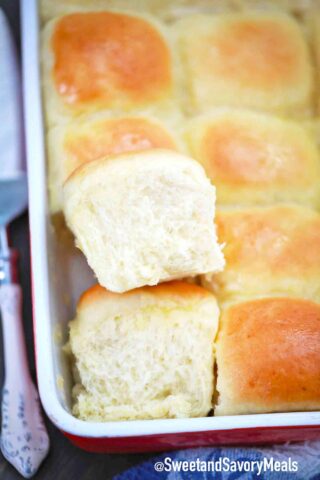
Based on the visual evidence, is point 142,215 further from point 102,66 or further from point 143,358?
point 102,66

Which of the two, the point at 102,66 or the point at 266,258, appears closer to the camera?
the point at 266,258

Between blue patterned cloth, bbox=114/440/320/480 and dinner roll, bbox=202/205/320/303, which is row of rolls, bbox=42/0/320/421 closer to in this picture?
dinner roll, bbox=202/205/320/303

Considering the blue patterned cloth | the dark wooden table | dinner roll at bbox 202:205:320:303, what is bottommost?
the dark wooden table

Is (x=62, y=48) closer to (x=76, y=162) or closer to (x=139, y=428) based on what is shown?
(x=76, y=162)

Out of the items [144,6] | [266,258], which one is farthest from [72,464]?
[144,6]

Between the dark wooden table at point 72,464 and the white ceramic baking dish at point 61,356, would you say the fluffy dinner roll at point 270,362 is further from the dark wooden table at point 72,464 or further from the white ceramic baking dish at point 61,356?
the dark wooden table at point 72,464

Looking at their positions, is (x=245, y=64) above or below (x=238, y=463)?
above

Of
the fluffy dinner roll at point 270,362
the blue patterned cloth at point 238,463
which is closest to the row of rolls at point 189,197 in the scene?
the fluffy dinner roll at point 270,362

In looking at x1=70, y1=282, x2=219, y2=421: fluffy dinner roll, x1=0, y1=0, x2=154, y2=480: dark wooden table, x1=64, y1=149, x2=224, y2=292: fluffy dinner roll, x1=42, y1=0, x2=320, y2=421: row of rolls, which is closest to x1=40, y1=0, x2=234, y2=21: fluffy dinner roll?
x1=42, y1=0, x2=320, y2=421: row of rolls
